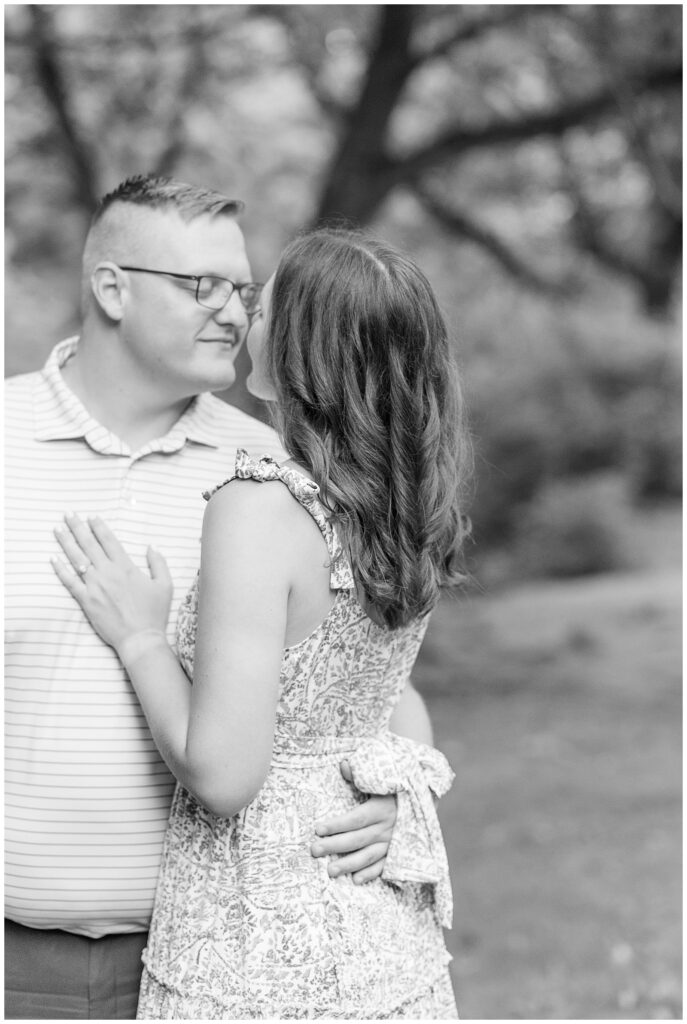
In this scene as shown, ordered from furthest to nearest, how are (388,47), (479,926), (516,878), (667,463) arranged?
(667,463)
(388,47)
(516,878)
(479,926)

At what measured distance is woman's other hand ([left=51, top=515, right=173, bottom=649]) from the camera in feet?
7.13

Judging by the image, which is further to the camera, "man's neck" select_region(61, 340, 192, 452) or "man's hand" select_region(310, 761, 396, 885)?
"man's neck" select_region(61, 340, 192, 452)

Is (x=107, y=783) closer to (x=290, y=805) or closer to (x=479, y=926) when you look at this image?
(x=290, y=805)

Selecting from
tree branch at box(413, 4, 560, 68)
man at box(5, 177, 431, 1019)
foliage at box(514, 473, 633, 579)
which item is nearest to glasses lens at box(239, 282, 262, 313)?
man at box(5, 177, 431, 1019)

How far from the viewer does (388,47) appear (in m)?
7.36

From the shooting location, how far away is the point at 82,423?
2.39 metres

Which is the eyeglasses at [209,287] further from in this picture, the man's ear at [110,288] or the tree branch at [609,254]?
the tree branch at [609,254]

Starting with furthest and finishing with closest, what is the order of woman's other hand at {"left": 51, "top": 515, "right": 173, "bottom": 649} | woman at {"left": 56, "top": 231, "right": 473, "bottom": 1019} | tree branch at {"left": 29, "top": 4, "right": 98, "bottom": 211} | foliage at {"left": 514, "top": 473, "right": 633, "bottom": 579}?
foliage at {"left": 514, "top": 473, "right": 633, "bottom": 579}
tree branch at {"left": 29, "top": 4, "right": 98, "bottom": 211}
woman's other hand at {"left": 51, "top": 515, "right": 173, "bottom": 649}
woman at {"left": 56, "top": 231, "right": 473, "bottom": 1019}

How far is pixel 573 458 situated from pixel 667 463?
1.60 meters

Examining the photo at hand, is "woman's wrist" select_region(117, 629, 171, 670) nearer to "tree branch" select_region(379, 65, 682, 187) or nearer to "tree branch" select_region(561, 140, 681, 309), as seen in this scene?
"tree branch" select_region(379, 65, 682, 187)

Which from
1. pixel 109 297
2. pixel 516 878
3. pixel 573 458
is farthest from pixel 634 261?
pixel 109 297

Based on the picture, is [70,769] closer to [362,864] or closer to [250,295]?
[362,864]

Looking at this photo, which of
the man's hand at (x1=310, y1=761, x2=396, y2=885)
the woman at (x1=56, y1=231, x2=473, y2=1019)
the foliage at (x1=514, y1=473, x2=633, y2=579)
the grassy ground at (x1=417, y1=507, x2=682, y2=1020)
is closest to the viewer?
the woman at (x1=56, y1=231, x2=473, y2=1019)

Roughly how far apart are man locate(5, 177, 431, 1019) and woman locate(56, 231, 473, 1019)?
88 mm
